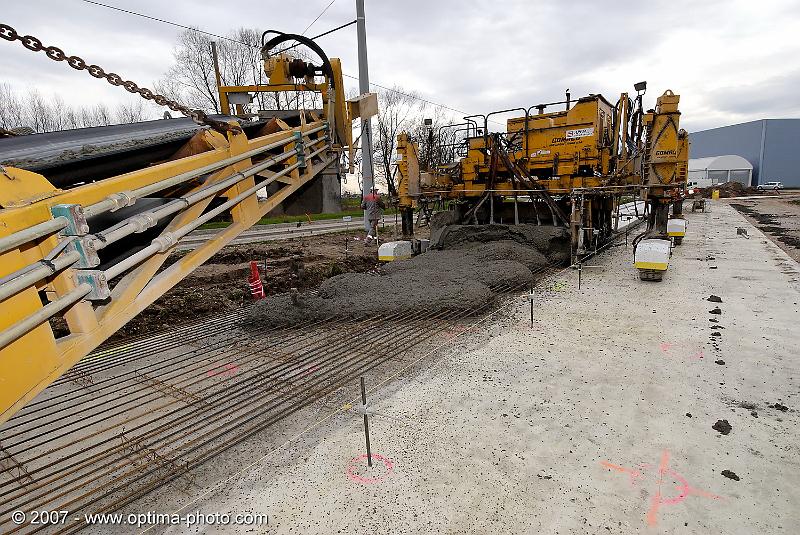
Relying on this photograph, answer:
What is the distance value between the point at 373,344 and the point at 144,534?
276cm

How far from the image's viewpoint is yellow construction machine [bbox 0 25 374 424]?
177cm

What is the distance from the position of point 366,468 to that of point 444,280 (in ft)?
13.1

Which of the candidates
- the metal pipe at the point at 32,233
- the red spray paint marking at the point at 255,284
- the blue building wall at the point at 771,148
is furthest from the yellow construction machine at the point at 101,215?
the blue building wall at the point at 771,148

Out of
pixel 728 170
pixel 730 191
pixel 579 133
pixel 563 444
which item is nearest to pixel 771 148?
pixel 728 170

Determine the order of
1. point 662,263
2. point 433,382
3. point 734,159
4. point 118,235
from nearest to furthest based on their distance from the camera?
point 118,235 → point 433,382 → point 662,263 → point 734,159

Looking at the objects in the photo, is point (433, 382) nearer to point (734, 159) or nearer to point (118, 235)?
point (118, 235)

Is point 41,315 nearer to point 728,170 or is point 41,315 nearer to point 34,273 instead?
point 34,273

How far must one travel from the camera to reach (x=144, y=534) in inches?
98.7

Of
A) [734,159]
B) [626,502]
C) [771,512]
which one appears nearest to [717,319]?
[771,512]

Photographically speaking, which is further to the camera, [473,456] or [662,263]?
[662,263]

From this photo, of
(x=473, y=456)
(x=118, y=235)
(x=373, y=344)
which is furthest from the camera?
(x=373, y=344)

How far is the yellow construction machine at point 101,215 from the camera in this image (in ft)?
5.81

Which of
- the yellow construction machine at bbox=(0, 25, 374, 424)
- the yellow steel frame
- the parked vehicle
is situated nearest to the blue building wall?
the parked vehicle

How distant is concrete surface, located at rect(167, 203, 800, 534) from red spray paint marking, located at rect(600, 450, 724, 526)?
0.01 m
